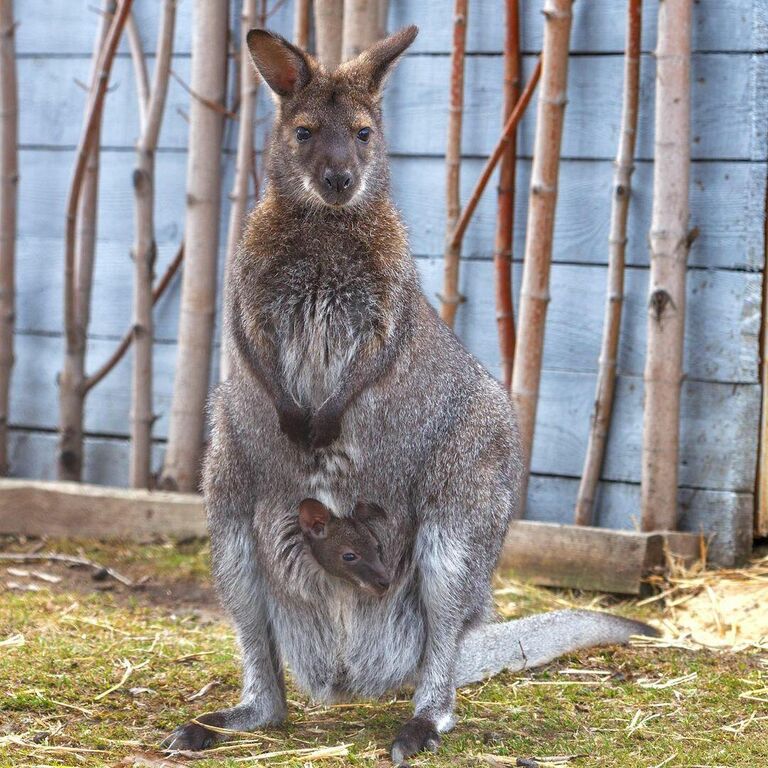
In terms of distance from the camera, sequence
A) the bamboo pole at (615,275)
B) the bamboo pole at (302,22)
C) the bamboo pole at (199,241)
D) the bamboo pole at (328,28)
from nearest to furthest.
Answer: the bamboo pole at (615,275) → the bamboo pole at (328,28) → the bamboo pole at (302,22) → the bamboo pole at (199,241)

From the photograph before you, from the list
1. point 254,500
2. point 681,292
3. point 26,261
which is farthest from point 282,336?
point 26,261

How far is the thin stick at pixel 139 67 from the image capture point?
18.4ft

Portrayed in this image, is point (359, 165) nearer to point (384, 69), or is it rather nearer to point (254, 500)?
point (384, 69)

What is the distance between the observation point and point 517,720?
10.8 ft

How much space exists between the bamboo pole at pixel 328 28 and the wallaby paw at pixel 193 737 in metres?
2.83

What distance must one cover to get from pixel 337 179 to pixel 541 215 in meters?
1.87

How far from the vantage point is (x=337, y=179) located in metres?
3.08

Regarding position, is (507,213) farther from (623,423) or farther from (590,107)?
(623,423)

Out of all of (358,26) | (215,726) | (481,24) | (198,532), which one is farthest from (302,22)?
(215,726)

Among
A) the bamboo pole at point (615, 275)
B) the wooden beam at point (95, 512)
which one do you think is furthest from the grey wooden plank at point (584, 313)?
the wooden beam at point (95, 512)

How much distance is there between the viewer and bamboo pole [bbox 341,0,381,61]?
15.9ft

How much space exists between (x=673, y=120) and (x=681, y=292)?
0.65 metres

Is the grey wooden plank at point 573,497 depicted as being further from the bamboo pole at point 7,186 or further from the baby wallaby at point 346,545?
the baby wallaby at point 346,545

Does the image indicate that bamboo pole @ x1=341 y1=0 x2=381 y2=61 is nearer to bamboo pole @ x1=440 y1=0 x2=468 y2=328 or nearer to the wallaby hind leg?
bamboo pole @ x1=440 y1=0 x2=468 y2=328
